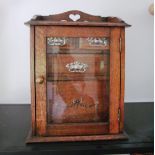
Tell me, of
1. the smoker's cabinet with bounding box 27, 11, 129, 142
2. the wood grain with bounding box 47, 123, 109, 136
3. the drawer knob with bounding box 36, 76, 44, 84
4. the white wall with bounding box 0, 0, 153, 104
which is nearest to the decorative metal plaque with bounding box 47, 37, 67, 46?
the smoker's cabinet with bounding box 27, 11, 129, 142

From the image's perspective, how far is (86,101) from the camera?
0.81 metres

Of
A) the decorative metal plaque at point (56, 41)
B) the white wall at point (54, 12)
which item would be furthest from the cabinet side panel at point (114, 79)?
the white wall at point (54, 12)

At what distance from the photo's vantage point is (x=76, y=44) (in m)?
0.79

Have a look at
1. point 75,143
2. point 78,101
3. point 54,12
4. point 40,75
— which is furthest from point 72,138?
point 54,12

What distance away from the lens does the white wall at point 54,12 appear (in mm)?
1243

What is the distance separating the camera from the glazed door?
0.77 metres

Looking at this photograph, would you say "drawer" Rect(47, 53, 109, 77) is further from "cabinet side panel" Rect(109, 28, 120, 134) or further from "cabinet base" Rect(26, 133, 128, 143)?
"cabinet base" Rect(26, 133, 128, 143)

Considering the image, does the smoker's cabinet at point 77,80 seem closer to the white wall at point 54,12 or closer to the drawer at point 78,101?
the drawer at point 78,101

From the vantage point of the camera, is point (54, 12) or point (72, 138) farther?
point (54, 12)

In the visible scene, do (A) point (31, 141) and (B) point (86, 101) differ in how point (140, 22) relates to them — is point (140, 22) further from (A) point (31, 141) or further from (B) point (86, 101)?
(A) point (31, 141)

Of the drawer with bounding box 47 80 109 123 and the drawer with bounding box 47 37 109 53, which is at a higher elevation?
the drawer with bounding box 47 37 109 53

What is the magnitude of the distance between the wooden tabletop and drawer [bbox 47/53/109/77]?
23 cm

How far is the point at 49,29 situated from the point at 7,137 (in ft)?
1.29

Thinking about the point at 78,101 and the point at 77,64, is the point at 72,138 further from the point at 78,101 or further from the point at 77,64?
the point at 77,64
